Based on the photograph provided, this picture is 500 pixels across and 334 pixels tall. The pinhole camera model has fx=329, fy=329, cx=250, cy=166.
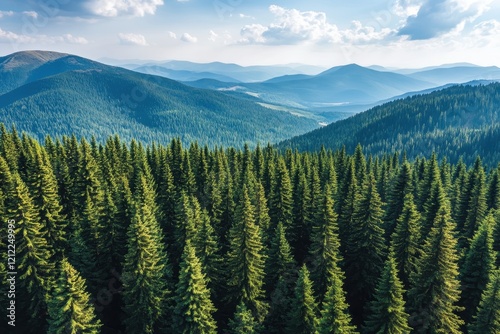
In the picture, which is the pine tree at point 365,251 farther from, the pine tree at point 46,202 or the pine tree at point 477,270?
the pine tree at point 46,202

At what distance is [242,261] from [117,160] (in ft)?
153

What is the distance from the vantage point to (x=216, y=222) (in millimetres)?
51688

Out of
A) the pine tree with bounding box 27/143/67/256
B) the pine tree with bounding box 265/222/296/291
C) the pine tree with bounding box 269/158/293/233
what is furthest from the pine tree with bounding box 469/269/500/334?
the pine tree with bounding box 27/143/67/256

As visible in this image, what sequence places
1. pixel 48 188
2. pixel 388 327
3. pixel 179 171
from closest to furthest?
pixel 388 327, pixel 48 188, pixel 179 171

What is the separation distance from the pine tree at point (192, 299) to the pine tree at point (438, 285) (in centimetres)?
1965

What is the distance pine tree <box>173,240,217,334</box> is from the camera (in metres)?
29.1

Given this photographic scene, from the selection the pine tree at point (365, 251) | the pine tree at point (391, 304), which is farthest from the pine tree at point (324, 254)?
the pine tree at point (391, 304)

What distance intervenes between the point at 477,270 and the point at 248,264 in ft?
77.1

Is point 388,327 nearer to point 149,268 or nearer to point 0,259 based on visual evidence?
point 149,268

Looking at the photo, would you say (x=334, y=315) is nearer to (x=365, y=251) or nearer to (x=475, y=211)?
(x=365, y=251)

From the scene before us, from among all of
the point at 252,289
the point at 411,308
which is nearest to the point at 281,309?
the point at 252,289

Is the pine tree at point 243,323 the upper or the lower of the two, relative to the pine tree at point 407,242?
lower

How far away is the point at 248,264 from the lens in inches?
1368

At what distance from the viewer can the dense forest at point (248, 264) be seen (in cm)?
2920
